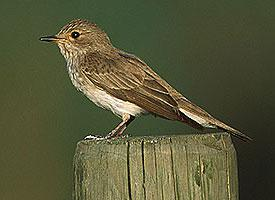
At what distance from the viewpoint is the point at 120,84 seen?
31.0 ft

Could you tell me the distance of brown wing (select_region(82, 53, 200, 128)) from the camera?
893 centimetres

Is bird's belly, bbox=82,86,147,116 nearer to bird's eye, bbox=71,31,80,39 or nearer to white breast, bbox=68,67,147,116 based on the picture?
white breast, bbox=68,67,147,116

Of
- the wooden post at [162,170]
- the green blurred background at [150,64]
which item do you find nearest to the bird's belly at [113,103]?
the green blurred background at [150,64]

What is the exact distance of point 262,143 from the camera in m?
13.2

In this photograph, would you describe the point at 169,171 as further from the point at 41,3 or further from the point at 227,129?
the point at 41,3

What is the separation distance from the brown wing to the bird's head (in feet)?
1.17

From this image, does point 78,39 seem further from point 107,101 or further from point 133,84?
point 133,84

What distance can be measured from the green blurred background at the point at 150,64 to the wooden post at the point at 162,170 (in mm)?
5288

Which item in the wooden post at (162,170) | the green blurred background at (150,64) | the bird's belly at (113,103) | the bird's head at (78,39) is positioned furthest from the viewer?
the green blurred background at (150,64)

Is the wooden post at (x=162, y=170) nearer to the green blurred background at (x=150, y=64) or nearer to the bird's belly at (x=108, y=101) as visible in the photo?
the bird's belly at (x=108, y=101)

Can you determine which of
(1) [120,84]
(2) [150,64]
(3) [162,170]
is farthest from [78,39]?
(3) [162,170]

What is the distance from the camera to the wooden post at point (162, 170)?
6.31 meters

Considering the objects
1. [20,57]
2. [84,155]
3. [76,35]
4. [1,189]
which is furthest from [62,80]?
[84,155]

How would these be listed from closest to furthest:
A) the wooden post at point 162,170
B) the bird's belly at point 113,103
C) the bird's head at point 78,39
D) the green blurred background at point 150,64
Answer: the wooden post at point 162,170, the bird's belly at point 113,103, the bird's head at point 78,39, the green blurred background at point 150,64
